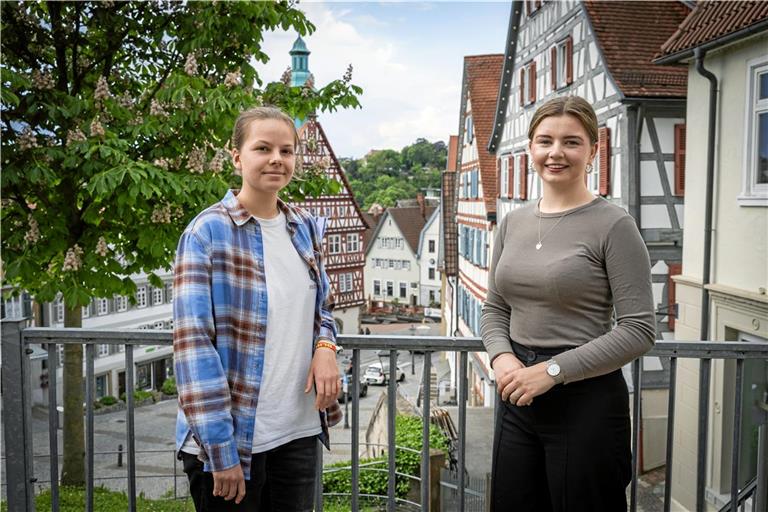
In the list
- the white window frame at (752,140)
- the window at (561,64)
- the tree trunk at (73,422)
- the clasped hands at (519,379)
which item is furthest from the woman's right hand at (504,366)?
the window at (561,64)

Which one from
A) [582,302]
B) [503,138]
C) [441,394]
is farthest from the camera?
[441,394]

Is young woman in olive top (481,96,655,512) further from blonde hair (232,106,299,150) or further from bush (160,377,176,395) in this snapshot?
bush (160,377,176,395)

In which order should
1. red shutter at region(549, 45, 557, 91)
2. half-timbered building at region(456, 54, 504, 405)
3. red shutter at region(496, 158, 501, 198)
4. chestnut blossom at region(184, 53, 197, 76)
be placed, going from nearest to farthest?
1. chestnut blossom at region(184, 53, 197, 76)
2. red shutter at region(549, 45, 557, 91)
3. red shutter at region(496, 158, 501, 198)
4. half-timbered building at region(456, 54, 504, 405)

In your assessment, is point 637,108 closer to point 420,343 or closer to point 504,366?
point 420,343

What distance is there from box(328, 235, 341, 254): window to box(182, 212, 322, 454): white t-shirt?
113ft

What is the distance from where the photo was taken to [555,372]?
1977mm

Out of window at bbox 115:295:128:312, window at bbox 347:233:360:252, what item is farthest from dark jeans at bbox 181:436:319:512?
window at bbox 347:233:360:252

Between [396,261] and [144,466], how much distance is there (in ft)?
104

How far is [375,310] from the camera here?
1950 inches

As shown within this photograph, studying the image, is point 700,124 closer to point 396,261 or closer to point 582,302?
point 582,302

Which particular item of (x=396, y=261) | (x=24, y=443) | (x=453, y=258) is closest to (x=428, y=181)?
(x=396, y=261)

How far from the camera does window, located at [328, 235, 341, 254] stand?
1446 inches

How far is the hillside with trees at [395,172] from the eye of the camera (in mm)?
57787

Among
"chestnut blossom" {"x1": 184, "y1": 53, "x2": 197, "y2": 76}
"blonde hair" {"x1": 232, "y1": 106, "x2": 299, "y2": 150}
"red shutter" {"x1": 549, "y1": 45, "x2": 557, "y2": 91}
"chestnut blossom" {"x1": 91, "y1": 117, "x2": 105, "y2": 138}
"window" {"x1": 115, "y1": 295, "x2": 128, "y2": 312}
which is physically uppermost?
"red shutter" {"x1": 549, "y1": 45, "x2": 557, "y2": 91}
